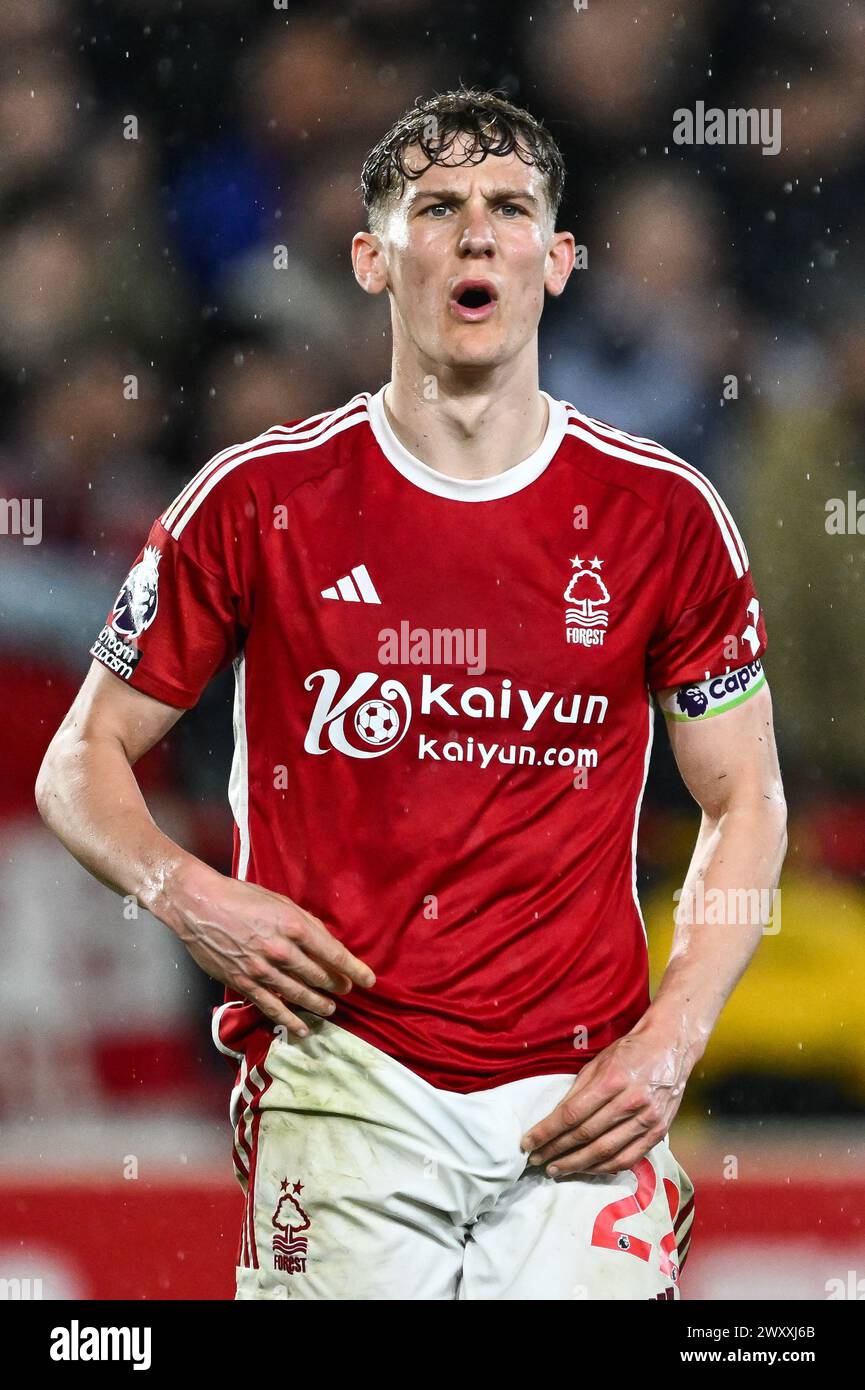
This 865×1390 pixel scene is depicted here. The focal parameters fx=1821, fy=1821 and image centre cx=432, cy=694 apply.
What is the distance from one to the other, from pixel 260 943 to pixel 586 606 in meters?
0.61

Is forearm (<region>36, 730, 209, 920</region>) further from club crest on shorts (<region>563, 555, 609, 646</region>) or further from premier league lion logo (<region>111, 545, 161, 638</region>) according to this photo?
→ club crest on shorts (<region>563, 555, 609, 646</region>)

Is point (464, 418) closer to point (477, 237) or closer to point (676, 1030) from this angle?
point (477, 237)

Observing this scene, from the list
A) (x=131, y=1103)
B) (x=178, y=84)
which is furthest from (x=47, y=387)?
(x=131, y=1103)

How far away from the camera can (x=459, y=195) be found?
2.45 m

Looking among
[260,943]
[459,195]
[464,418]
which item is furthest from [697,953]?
[459,195]

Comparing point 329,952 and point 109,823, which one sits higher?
point 109,823

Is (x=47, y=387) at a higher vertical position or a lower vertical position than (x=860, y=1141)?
higher

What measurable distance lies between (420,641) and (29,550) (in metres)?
2.07

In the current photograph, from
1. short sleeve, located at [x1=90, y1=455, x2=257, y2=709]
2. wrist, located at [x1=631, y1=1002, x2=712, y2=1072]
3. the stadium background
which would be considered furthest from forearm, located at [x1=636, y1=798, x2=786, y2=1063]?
the stadium background

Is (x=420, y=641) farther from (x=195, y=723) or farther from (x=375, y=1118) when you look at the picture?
(x=195, y=723)

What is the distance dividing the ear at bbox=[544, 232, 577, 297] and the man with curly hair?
0.10 feet

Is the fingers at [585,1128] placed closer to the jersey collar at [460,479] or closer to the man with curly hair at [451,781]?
the man with curly hair at [451,781]

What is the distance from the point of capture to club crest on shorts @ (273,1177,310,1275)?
225cm

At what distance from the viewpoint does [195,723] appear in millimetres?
4172
